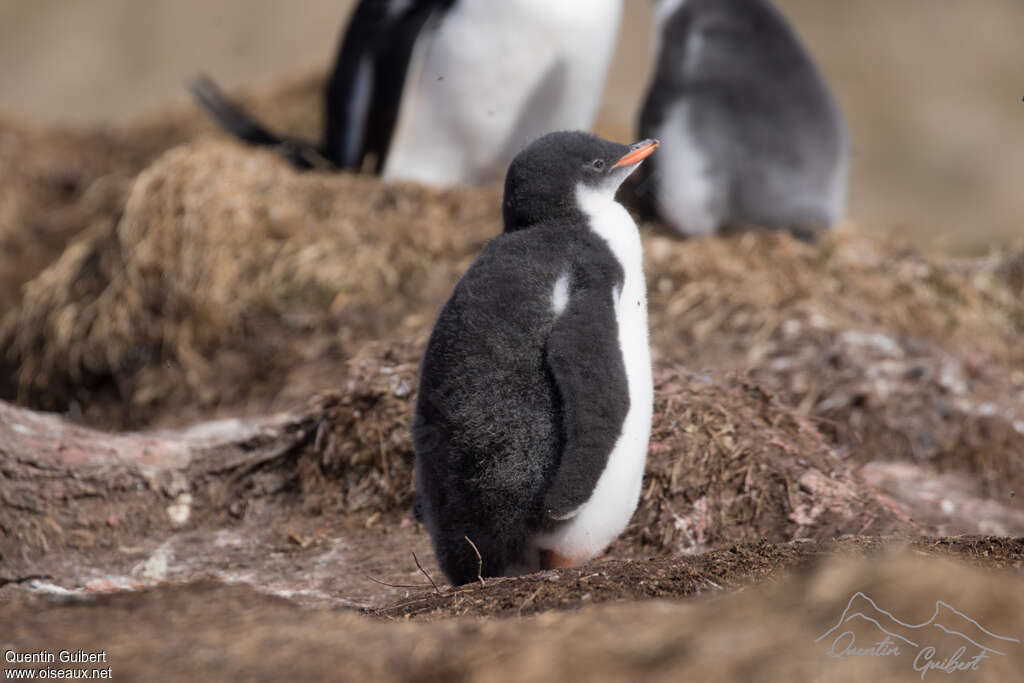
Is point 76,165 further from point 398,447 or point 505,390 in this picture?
point 505,390

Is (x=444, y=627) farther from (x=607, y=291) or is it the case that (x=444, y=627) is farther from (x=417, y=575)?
(x=417, y=575)

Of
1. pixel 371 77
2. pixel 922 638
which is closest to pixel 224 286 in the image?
pixel 371 77

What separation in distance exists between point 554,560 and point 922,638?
1.13 meters

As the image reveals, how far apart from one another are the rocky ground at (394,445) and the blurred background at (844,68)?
10.2 m

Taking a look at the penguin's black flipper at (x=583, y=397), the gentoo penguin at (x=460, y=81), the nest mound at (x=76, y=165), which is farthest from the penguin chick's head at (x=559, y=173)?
the nest mound at (x=76, y=165)

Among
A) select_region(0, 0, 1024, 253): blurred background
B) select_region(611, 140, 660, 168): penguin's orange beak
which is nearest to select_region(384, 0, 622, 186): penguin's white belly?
select_region(611, 140, 660, 168): penguin's orange beak

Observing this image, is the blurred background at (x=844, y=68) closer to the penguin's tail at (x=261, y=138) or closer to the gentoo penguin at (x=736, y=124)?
Answer: the penguin's tail at (x=261, y=138)

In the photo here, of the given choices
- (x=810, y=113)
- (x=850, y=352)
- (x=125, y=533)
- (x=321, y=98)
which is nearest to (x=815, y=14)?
(x=321, y=98)

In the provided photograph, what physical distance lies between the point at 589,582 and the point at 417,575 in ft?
2.87

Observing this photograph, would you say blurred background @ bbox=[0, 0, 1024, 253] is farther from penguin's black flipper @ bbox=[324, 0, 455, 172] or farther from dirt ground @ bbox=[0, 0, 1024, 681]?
penguin's black flipper @ bbox=[324, 0, 455, 172]

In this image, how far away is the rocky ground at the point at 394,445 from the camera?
164 cm

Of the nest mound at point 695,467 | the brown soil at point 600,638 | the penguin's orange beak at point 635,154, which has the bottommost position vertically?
the nest mound at point 695,467

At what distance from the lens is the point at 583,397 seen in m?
2.32

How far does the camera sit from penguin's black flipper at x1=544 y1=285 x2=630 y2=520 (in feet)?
7.61
